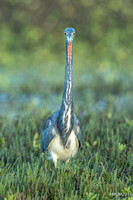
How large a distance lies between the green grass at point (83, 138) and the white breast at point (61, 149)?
0.10m

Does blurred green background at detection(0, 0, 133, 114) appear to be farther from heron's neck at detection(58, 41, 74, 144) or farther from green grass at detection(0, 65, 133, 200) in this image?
heron's neck at detection(58, 41, 74, 144)

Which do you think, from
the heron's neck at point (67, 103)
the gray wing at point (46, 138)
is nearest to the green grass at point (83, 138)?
the gray wing at point (46, 138)

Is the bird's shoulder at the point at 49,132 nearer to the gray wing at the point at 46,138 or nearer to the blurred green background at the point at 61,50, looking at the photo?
the gray wing at the point at 46,138

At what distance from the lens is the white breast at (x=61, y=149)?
173 inches

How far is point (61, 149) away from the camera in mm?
4418

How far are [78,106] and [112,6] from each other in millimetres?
7144

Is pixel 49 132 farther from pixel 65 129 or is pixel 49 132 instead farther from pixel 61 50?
pixel 61 50

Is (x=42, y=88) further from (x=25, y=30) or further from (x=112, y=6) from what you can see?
(x=112, y=6)

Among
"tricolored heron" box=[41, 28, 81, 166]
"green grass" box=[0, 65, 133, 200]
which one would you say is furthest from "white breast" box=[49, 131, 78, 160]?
"green grass" box=[0, 65, 133, 200]

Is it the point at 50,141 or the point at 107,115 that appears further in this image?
the point at 107,115

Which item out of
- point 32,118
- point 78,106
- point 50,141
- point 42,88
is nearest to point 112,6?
point 42,88

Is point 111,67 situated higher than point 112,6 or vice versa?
point 112,6

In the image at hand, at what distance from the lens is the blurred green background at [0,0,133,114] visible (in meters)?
8.96

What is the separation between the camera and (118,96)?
859cm
